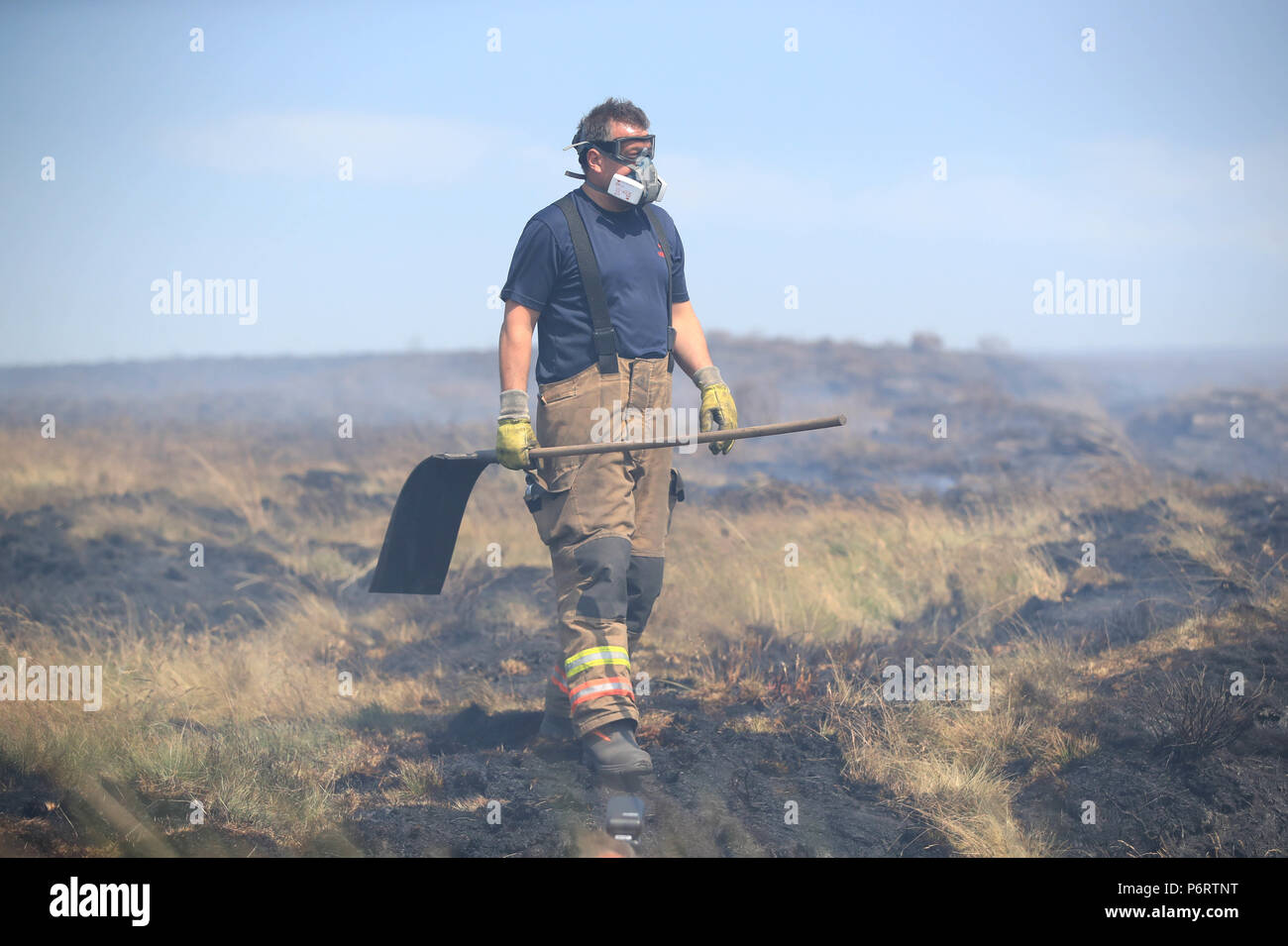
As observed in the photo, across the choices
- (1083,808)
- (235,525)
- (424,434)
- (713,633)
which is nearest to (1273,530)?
(713,633)

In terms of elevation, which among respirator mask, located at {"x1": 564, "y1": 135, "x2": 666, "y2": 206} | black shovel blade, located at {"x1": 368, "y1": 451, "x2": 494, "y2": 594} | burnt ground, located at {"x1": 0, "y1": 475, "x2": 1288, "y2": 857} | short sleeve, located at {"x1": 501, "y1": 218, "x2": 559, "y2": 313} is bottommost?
burnt ground, located at {"x1": 0, "y1": 475, "x2": 1288, "y2": 857}

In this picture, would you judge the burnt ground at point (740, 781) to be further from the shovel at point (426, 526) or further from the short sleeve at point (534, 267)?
the short sleeve at point (534, 267)

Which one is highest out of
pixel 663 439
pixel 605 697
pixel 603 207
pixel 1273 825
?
pixel 603 207

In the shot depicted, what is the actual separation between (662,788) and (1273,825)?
2.37 m

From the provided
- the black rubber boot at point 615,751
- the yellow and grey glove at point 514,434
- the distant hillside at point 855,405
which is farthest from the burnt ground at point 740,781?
the distant hillside at point 855,405

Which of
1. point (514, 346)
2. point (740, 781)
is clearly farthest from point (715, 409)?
point (740, 781)

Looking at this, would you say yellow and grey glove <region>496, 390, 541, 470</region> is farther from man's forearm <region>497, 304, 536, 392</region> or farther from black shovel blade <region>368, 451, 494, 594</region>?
black shovel blade <region>368, 451, 494, 594</region>

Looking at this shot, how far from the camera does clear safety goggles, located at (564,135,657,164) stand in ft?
15.8

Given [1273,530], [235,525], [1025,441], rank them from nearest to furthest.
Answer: [1273,530]
[235,525]
[1025,441]

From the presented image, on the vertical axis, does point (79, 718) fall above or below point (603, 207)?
below

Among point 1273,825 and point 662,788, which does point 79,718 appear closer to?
point 662,788

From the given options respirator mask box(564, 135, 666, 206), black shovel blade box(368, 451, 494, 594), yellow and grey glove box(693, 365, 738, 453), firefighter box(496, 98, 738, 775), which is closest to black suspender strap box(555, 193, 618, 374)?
firefighter box(496, 98, 738, 775)

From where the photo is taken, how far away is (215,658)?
6.82 metres

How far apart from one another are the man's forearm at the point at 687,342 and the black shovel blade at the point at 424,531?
1.12m
